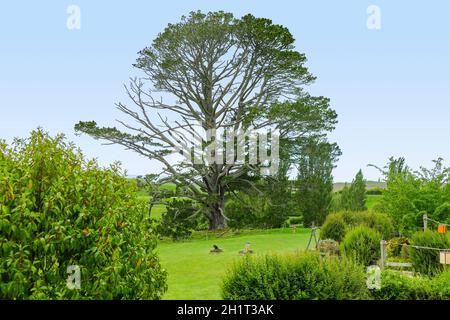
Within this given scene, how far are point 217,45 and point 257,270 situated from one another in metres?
28.1

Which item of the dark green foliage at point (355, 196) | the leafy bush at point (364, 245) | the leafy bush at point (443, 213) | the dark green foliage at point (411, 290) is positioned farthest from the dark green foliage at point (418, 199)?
the dark green foliage at point (355, 196)

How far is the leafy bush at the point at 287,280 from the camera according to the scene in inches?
380

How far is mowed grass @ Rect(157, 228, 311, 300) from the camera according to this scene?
13.7 m

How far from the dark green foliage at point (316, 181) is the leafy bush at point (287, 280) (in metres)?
27.3

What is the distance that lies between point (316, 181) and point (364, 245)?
21.8 meters

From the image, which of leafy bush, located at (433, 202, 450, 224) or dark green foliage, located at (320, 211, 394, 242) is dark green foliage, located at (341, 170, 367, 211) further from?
→ leafy bush, located at (433, 202, 450, 224)

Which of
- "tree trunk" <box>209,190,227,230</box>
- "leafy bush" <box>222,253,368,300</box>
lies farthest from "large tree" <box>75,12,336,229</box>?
"leafy bush" <box>222,253,368,300</box>

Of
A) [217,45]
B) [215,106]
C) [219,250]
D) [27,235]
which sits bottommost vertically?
[219,250]

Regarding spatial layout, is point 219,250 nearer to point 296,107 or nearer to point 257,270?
point 296,107

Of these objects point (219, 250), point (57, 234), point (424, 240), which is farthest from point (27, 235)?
point (219, 250)

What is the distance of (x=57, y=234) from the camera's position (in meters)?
5.96

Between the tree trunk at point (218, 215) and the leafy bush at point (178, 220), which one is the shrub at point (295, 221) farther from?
the leafy bush at point (178, 220)
